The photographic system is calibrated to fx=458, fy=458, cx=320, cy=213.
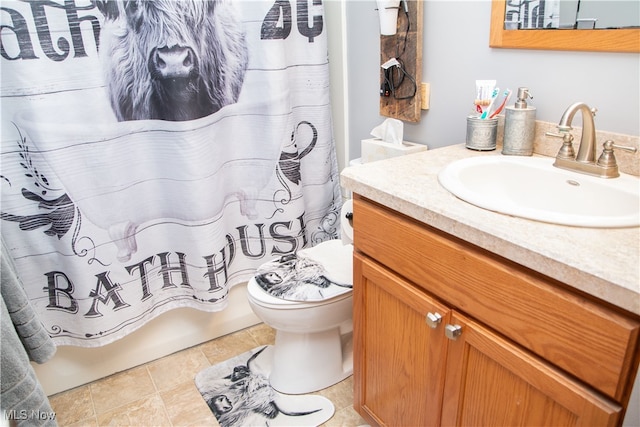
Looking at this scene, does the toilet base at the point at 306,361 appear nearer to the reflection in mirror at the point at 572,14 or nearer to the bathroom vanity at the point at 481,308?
the bathroom vanity at the point at 481,308

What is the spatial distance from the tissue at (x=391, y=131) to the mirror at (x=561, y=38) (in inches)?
16.6

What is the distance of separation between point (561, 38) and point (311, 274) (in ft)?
3.40

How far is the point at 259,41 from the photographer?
1706mm

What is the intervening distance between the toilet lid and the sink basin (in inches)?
23.5

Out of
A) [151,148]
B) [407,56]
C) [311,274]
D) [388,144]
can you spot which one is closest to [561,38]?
[407,56]

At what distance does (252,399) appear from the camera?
67.1 inches

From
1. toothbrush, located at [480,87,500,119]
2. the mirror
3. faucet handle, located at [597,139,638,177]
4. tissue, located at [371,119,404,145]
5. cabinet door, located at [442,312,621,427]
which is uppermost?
the mirror

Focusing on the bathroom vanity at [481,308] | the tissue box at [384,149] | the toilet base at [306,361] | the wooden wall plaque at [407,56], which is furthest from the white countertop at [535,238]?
the toilet base at [306,361]

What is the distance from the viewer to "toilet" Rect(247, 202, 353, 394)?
1.54 metres

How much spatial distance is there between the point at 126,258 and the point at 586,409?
1.49m

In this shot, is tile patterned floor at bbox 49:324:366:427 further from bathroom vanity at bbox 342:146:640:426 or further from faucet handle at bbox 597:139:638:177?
faucet handle at bbox 597:139:638:177

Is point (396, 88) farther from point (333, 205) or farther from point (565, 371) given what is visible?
point (565, 371)

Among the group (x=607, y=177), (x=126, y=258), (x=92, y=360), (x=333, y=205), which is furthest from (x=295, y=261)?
(x=607, y=177)

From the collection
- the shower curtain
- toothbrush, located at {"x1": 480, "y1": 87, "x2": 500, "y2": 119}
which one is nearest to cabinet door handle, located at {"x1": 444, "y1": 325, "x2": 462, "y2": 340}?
toothbrush, located at {"x1": 480, "y1": 87, "x2": 500, "y2": 119}
